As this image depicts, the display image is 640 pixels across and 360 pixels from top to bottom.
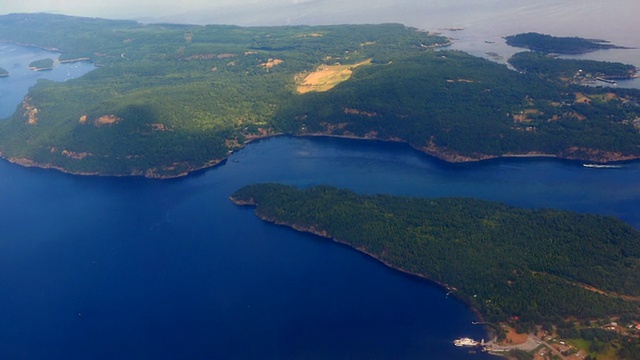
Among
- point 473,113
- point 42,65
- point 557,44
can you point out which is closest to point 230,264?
point 473,113

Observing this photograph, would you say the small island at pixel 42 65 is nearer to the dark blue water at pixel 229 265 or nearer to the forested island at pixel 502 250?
the dark blue water at pixel 229 265

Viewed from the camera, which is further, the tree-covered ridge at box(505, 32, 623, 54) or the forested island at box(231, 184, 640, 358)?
the tree-covered ridge at box(505, 32, 623, 54)

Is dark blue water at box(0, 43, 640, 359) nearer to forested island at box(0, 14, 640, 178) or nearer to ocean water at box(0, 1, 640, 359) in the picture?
ocean water at box(0, 1, 640, 359)

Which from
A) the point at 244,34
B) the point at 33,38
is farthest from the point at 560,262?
the point at 33,38

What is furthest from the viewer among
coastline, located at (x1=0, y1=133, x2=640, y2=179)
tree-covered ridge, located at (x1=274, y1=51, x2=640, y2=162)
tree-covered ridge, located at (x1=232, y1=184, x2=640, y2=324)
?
tree-covered ridge, located at (x1=274, y1=51, x2=640, y2=162)

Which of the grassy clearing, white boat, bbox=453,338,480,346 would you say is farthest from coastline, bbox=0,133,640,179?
white boat, bbox=453,338,480,346

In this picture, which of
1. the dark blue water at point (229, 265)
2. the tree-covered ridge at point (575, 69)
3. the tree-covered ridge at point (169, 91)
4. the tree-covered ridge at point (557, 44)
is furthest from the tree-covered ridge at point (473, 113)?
the tree-covered ridge at point (557, 44)
